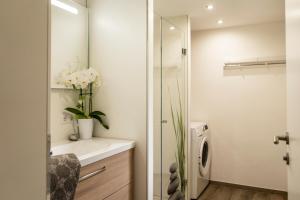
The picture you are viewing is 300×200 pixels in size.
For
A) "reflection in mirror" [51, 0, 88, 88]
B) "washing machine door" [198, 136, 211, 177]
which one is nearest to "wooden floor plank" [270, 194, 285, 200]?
"washing machine door" [198, 136, 211, 177]

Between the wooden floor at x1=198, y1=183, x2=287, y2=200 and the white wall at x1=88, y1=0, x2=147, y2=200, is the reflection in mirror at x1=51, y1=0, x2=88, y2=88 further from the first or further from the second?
the wooden floor at x1=198, y1=183, x2=287, y2=200

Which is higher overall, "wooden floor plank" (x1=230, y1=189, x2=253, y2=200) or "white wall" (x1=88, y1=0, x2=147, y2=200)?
"white wall" (x1=88, y1=0, x2=147, y2=200)

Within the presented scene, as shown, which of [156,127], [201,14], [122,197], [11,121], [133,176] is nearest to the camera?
[11,121]

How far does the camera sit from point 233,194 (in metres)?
3.18

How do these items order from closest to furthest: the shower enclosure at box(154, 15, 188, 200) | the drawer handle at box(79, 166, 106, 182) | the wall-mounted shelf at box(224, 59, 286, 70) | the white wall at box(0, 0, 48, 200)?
the white wall at box(0, 0, 48, 200)
the drawer handle at box(79, 166, 106, 182)
the shower enclosure at box(154, 15, 188, 200)
the wall-mounted shelf at box(224, 59, 286, 70)

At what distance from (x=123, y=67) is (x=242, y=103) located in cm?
219

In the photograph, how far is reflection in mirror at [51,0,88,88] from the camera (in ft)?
5.77

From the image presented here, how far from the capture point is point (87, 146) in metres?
1.69

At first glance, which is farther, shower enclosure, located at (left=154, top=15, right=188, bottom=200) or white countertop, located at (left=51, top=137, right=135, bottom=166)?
shower enclosure, located at (left=154, top=15, right=188, bottom=200)

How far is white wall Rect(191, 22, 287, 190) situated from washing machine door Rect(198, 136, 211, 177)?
207 millimetres

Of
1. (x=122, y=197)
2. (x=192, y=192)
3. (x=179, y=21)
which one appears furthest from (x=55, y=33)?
(x=192, y=192)

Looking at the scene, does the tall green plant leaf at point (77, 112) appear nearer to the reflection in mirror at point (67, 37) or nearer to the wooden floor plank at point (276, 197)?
the reflection in mirror at point (67, 37)

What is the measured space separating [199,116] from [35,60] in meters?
3.22

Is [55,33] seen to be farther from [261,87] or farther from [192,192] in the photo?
[261,87]
